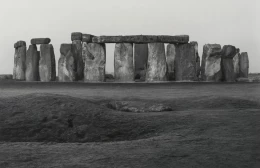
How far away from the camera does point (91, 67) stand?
1499 cm

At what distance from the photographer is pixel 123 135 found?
5941 millimetres

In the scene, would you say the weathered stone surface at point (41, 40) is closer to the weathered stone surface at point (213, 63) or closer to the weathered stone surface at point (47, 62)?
Result: the weathered stone surface at point (47, 62)

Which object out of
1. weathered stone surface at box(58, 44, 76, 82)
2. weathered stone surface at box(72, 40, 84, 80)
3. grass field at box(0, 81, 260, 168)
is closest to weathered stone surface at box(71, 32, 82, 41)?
weathered stone surface at box(72, 40, 84, 80)

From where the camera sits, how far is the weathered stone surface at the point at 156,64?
48.1 feet

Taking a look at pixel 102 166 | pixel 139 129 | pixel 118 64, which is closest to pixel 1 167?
pixel 102 166

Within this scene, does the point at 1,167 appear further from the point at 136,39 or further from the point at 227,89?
the point at 136,39

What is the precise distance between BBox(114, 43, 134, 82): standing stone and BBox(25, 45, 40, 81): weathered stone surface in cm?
354

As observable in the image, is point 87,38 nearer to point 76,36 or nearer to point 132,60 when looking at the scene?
point 132,60

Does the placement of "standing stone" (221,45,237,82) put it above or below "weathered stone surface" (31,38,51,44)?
below

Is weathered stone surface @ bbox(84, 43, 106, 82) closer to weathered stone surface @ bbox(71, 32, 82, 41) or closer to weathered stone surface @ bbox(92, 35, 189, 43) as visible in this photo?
weathered stone surface @ bbox(92, 35, 189, 43)

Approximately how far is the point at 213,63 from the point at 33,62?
7.12 m

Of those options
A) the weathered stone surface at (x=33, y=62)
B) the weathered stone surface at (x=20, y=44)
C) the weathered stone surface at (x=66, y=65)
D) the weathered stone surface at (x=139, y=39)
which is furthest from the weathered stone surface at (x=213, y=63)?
the weathered stone surface at (x=20, y=44)

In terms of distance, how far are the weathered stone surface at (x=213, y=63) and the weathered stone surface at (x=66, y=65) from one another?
506 centimetres

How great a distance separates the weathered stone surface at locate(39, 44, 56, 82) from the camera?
15547 mm
